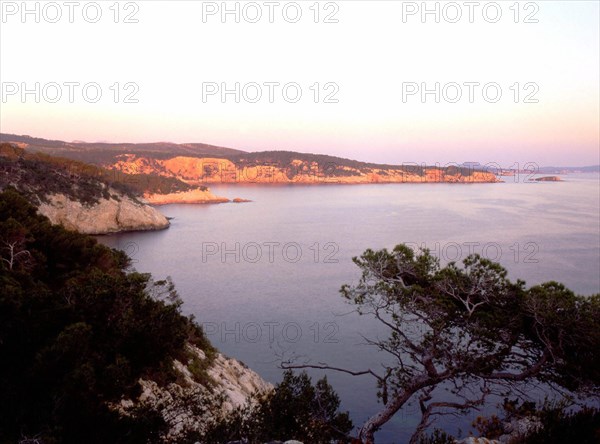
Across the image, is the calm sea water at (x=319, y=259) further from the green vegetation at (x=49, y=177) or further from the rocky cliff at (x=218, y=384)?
the green vegetation at (x=49, y=177)

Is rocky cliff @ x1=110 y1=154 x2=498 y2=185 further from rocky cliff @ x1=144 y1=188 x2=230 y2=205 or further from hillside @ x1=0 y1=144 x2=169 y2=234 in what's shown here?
hillside @ x1=0 y1=144 x2=169 y2=234

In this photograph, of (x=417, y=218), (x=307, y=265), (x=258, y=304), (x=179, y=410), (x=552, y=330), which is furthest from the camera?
(x=417, y=218)

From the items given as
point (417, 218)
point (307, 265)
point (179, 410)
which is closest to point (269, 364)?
point (179, 410)

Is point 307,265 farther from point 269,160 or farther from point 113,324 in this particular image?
point 269,160

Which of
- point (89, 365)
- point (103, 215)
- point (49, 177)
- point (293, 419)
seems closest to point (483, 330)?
point (293, 419)

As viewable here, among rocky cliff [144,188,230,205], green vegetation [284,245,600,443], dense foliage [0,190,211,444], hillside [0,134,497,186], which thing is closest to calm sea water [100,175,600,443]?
green vegetation [284,245,600,443]

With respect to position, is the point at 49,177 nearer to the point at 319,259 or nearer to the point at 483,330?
the point at 319,259

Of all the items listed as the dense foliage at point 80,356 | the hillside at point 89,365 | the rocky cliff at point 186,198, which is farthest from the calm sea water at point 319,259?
the rocky cliff at point 186,198
